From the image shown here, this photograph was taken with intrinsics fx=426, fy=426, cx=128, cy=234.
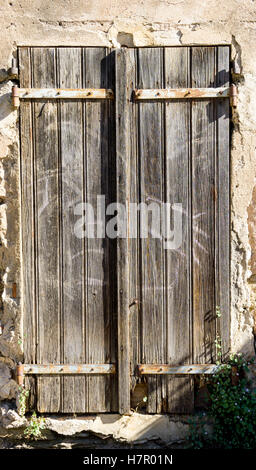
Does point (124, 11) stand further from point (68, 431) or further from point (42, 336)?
point (68, 431)

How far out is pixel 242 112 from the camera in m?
2.57

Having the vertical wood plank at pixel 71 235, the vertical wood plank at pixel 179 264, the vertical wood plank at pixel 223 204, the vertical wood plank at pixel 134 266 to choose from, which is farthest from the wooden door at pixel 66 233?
the vertical wood plank at pixel 223 204

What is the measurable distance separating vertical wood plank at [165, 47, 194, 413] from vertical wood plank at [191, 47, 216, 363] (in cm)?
4

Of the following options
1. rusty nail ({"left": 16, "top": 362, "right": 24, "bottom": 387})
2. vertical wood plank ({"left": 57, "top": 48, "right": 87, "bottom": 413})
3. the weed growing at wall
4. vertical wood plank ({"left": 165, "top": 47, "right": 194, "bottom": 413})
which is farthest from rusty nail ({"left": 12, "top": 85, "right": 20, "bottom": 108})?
Result: the weed growing at wall

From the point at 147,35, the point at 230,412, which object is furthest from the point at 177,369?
the point at 147,35

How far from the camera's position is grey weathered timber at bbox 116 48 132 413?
2.55 meters

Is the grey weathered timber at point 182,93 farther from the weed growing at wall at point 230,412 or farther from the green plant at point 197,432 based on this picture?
the green plant at point 197,432

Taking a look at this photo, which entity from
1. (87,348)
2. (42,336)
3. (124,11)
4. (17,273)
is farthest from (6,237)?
Answer: (124,11)

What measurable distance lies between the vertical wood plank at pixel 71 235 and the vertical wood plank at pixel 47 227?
39 millimetres

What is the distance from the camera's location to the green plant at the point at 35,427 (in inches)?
102

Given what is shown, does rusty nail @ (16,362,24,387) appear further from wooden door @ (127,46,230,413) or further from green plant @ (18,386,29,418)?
wooden door @ (127,46,230,413)

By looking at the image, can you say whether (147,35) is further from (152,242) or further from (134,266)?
(134,266)

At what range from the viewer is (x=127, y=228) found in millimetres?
2611

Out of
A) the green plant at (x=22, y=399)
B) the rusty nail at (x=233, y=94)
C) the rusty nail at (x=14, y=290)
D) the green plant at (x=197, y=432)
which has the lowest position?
the green plant at (x=197, y=432)
